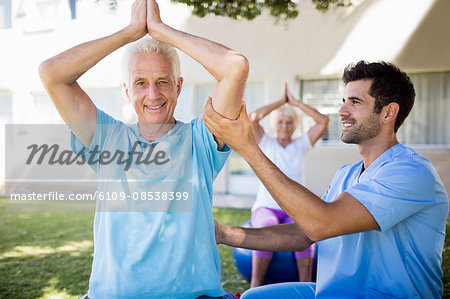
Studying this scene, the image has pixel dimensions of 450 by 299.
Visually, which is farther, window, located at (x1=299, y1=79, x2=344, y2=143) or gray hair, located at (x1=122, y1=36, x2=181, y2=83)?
window, located at (x1=299, y1=79, x2=344, y2=143)

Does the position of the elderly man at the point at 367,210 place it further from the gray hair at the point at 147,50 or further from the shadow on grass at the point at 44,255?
the shadow on grass at the point at 44,255

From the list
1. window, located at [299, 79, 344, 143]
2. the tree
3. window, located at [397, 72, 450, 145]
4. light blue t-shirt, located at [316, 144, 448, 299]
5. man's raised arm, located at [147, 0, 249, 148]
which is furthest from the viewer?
window, located at [299, 79, 344, 143]

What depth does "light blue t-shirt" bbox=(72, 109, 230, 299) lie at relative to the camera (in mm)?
1461

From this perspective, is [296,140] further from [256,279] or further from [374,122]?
[374,122]

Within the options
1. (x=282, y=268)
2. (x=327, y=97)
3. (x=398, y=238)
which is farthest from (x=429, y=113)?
(x=398, y=238)

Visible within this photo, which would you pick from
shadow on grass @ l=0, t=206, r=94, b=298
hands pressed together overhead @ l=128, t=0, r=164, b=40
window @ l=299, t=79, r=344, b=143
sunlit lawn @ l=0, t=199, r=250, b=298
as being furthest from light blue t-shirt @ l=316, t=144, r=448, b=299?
window @ l=299, t=79, r=344, b=143

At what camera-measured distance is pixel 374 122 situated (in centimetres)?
203

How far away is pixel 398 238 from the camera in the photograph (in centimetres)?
175

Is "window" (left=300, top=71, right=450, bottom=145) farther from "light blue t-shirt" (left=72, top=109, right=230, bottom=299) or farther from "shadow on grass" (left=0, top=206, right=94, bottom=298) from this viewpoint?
"light blue t-shirt" (left=72, top=109, right=230, bottom=299)

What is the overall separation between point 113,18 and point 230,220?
599 cm

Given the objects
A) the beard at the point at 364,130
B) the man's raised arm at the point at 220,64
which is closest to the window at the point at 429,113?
the beard at the point at 364,130

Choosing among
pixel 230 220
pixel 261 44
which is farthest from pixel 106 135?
pixel 261 44

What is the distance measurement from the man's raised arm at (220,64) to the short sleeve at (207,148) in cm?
15

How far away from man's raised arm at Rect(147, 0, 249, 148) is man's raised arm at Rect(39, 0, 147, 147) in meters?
0.12
